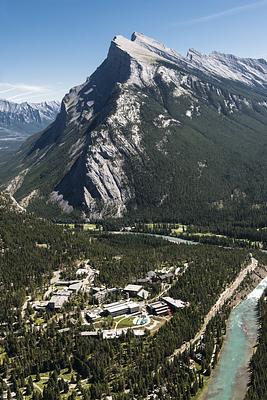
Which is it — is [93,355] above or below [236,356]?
below

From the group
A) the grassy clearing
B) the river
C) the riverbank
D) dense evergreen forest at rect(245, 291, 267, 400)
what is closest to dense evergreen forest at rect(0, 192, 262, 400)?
the riverbank

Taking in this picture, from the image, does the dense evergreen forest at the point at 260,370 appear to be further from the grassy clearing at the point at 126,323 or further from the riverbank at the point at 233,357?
the grassy clearing at the point at 126,323

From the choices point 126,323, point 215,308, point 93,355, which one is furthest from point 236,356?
point 93,355

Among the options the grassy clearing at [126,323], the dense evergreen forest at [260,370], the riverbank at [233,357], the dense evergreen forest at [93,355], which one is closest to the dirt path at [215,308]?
the dense evergreen forest at [93,355]

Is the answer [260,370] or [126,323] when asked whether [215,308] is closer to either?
[126,323]

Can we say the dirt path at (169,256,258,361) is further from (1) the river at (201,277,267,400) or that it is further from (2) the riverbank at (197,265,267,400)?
(1) the river at (201,277,267,400)
